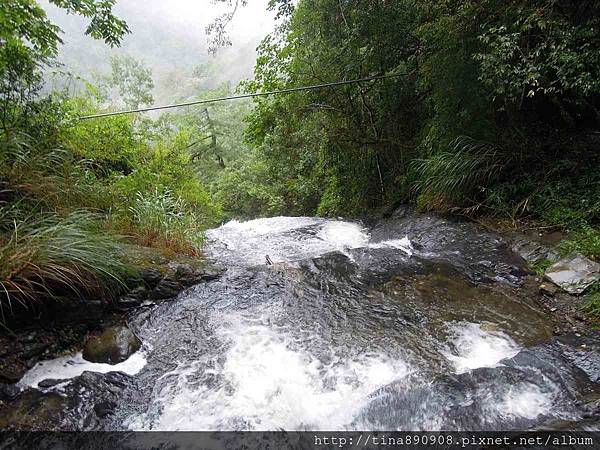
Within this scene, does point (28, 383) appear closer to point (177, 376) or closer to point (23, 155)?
point (177, 376)

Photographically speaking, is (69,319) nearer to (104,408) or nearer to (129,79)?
(104,408)

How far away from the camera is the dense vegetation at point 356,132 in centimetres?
297

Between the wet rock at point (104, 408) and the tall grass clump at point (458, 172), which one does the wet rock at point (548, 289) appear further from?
the wet rock at point (104, 408)

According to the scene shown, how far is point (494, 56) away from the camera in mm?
3654

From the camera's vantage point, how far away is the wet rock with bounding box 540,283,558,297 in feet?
10.2

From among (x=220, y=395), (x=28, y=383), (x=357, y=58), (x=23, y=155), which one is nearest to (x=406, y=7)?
(x=357, y=58)

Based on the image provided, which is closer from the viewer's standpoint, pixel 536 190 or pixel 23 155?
pixel 23 155

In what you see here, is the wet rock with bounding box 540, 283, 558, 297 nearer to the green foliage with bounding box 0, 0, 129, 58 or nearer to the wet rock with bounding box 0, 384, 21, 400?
→ the wet rock with bounding box 0, 384, 21, 400

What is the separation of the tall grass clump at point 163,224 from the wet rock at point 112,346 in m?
1.42

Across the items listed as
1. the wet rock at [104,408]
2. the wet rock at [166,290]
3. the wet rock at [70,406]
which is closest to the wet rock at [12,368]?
the wet rock at [70,406]

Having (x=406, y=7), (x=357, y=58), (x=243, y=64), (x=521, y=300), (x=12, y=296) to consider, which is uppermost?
(x=243, y=64)

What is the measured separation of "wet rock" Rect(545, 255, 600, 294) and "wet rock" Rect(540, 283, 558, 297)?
0.04 meters

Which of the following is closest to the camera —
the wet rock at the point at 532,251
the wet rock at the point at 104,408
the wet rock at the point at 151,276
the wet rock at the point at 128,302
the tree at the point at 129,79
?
the wet rock at the point at 104,408

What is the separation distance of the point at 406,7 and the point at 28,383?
259 inches
